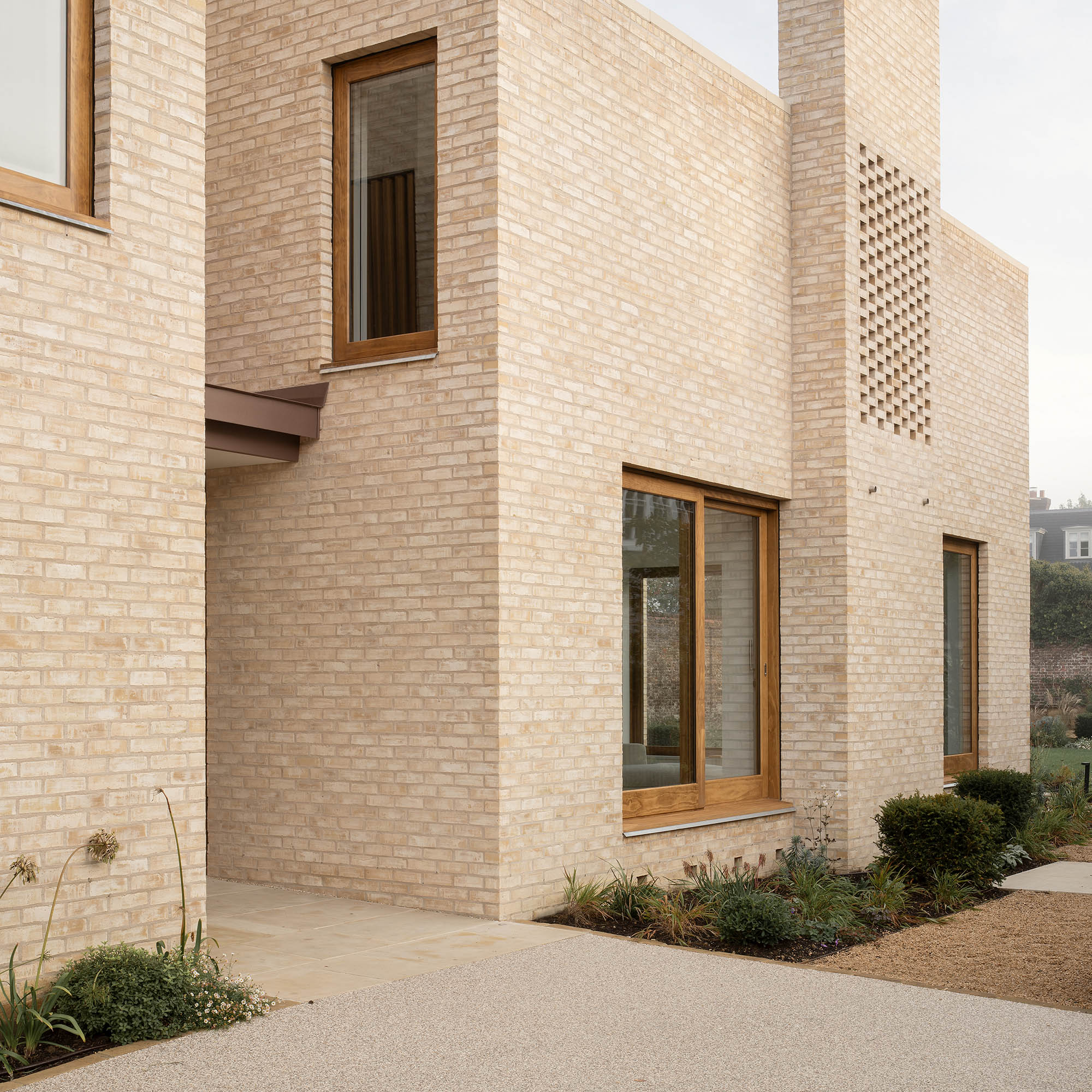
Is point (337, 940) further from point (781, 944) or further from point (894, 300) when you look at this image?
point (894, 300)

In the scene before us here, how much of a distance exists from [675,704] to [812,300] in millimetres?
3716

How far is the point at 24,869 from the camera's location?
491cm

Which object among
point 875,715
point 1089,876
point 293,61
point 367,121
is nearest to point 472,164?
point 367,121

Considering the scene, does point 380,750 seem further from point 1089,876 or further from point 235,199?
point 1089,876

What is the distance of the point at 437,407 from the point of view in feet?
25.3

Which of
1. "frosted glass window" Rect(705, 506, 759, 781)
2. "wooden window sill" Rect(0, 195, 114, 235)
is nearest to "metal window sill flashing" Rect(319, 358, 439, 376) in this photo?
"wooden window sill" Rect(0, 195, 114, 235)

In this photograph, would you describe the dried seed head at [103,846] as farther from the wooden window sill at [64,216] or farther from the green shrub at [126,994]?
the wooden window sill at [64,216]

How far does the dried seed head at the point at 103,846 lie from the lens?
526cm

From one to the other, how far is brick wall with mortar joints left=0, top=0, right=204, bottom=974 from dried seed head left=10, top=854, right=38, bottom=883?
62 mm

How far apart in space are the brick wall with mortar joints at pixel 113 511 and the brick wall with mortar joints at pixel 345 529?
199cm

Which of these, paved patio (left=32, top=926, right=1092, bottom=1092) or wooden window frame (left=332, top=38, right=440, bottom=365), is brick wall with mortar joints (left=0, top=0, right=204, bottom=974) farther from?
wooden window frame (left=332, top=38, right=440, bottom=365)

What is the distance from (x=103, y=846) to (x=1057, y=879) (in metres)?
7.79

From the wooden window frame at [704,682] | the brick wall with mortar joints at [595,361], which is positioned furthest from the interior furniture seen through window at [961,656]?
the brick wall with mortar joints at [595,361]

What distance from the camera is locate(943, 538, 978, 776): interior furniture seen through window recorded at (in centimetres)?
1350
